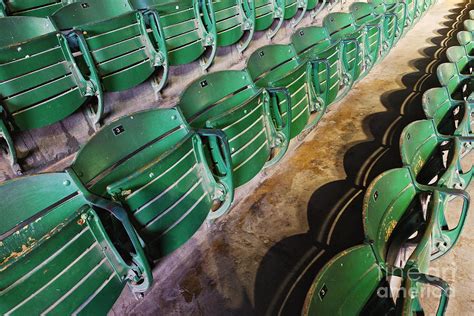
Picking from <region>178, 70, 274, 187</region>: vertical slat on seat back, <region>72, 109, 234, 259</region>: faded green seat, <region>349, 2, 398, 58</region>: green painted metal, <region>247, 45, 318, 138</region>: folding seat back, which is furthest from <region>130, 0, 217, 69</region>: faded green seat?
<region>349, 2, 398, 58</region>: green painted metal

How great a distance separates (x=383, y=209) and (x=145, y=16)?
1011 mm

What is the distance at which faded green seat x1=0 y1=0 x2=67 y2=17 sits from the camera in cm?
136

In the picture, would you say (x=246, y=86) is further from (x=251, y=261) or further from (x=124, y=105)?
(x=251, y=261)

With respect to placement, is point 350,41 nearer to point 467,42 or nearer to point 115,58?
point 467,42

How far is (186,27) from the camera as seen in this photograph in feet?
4.85

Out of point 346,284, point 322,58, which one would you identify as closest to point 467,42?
point 322,58

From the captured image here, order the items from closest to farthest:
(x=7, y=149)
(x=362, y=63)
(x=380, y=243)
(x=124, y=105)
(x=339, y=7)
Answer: (x=380, y=243) < (x=7, y=149) < (x=124, y=105) < (x=362, y=63) < (x=339, y=7)

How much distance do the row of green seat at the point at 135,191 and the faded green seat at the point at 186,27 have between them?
10.9 inches

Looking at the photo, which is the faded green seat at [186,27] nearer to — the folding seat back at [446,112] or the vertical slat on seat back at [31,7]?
the vertical slat on seat back at [31,7]

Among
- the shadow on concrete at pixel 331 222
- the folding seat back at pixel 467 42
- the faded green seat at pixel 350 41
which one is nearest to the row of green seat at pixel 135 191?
the shadow on concrete at pixel 331 222

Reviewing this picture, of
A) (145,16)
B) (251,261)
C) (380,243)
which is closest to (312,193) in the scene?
(251,261)

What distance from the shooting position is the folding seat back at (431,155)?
1113mm

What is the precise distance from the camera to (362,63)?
194 cm

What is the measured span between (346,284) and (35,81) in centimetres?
96
